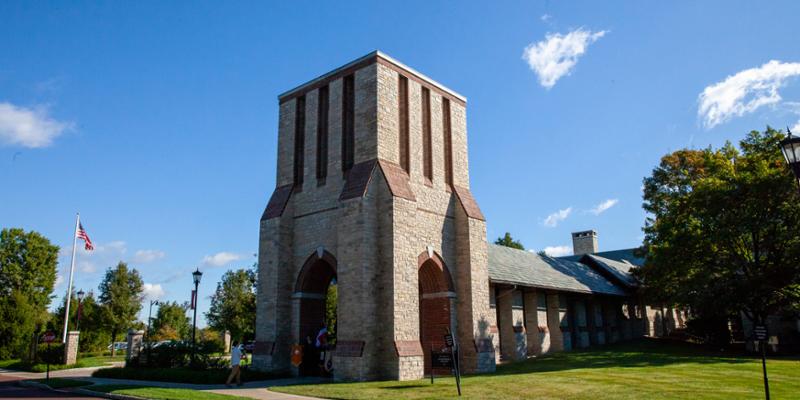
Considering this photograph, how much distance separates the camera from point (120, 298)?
147 feet

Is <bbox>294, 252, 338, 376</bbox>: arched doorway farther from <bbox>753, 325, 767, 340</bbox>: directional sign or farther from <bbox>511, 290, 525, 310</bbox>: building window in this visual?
<bbox>753, 325, 767, 340</bbox>: directional sign

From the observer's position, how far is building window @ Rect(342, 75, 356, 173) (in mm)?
20906

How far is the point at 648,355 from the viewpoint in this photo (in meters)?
23.9

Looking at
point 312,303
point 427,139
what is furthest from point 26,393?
point 427,139

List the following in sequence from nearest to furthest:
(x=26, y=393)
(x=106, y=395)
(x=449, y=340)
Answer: (x=106, y=395) → (x=449, y=340) → (x=26, y=393)

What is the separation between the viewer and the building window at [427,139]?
21.8m

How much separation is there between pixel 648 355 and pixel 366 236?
47.6ft

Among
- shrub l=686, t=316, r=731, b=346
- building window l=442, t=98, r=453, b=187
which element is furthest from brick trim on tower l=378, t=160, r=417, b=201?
shrub l=686, t=316, r=731, b=346

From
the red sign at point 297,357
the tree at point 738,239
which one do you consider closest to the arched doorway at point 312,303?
the red sign at point 297,357

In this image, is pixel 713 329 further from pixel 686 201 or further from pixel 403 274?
pixel 403 274

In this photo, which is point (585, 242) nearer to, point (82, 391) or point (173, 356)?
point (173, 356)

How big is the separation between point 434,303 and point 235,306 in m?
30.1

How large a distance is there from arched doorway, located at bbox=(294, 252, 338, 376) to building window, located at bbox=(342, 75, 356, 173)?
3.70 meters

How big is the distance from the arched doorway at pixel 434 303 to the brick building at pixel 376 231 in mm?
41
